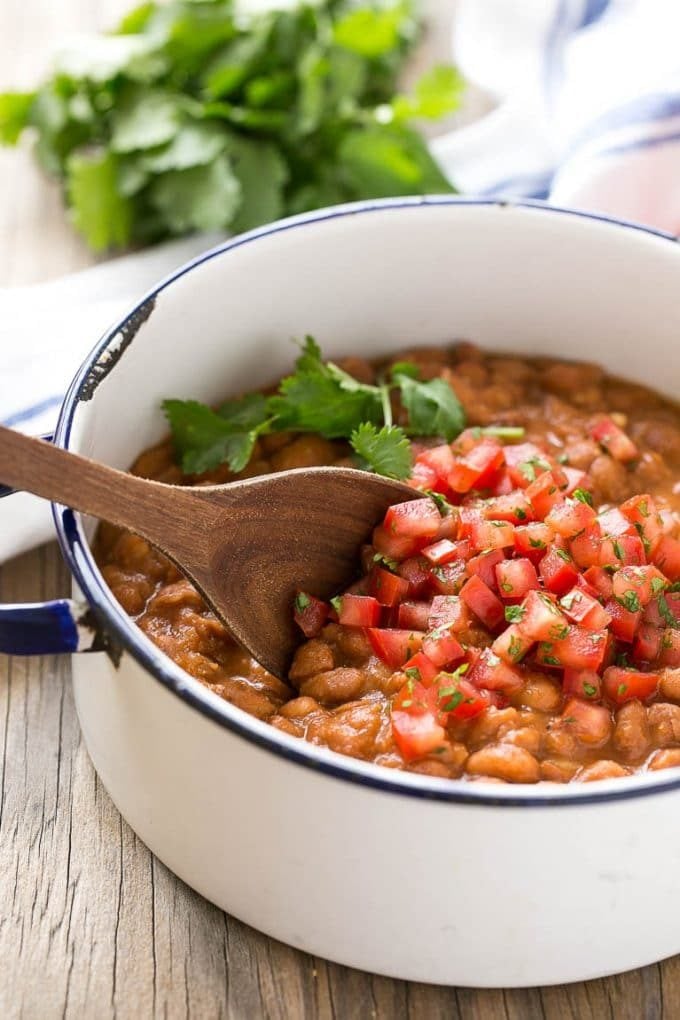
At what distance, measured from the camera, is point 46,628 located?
7.74ft

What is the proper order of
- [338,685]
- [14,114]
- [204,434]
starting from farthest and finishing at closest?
[14,114], [204,434], [338,685]

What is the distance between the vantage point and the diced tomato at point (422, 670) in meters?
2.68

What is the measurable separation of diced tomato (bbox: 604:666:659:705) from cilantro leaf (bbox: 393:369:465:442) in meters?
0.86

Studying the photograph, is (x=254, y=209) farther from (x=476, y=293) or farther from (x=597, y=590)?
(x=597, y=590)

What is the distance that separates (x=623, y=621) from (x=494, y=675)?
1.08 ft

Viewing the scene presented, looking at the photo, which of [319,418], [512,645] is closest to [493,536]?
[512,645]

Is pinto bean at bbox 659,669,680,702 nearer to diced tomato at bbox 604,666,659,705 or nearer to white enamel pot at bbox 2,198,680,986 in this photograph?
diced tomato at bbox 604,666,659,705

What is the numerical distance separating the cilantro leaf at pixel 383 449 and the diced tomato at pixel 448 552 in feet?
0.88

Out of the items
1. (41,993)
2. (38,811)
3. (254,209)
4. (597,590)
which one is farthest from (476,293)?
(41,993)

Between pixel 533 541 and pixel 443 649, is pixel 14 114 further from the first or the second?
pixel 443 649

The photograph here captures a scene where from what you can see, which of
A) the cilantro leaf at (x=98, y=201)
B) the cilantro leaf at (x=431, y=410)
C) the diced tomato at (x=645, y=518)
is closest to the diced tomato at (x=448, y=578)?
the diced tomato at (x=645, y=518)

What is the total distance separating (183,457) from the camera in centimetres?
334

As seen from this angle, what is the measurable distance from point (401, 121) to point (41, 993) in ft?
9.88

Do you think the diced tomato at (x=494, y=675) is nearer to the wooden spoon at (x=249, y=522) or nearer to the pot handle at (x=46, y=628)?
the wooden spoon at (x=249, y=522)
